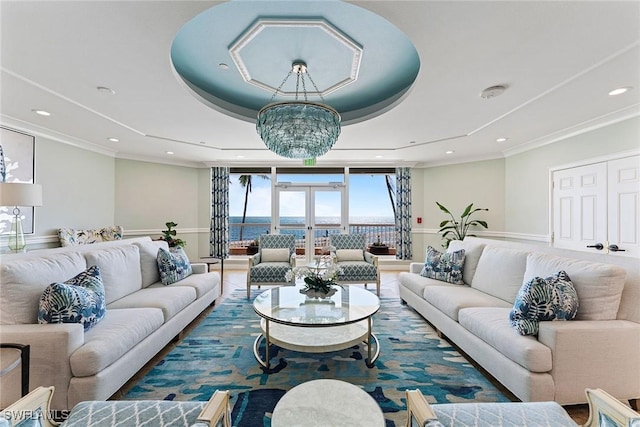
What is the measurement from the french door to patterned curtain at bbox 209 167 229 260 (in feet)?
4.09

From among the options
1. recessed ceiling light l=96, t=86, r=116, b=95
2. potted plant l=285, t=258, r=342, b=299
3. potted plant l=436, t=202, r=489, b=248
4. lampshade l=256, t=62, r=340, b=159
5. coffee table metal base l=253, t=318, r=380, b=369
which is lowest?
coffee table metal base l=253, t=318, r=380, b=369

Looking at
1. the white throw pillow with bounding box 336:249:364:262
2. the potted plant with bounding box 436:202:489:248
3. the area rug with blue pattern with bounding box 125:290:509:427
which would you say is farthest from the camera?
the potted plant with bounding box 436:202:489:248

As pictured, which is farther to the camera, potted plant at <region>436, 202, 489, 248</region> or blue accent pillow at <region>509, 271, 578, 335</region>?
potted plant at <region>436, 202, 489, 248</region>

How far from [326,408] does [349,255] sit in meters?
3.62

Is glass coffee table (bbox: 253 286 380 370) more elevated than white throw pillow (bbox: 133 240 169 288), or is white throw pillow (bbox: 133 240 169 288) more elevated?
white throw pillow (bbox: 133 240 169 288)

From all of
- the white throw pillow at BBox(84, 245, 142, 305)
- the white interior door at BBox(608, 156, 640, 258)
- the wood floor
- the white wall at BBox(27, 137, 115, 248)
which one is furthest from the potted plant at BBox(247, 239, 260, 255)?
the white interior door at BBox(608, 156, 640, 258)

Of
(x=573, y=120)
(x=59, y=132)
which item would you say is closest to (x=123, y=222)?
(x=59, y=132)

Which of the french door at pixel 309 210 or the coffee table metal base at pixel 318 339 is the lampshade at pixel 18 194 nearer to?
the coffee table metal base at pixel 318 339

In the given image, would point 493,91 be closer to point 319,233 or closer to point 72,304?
point 72,304

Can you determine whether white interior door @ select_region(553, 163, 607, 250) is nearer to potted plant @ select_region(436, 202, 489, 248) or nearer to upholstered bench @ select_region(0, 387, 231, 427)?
potted plant @ select_region(436, 202, 489, 248)

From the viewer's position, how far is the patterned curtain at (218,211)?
6.49 m

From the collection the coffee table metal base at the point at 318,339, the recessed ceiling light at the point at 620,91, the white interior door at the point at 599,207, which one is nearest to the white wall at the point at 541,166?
the white interior door at the point at 599,207

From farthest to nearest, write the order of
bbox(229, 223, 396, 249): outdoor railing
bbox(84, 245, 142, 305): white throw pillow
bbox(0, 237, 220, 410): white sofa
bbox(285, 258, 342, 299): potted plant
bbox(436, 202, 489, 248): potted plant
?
bbox(229, 223, 396, 249): outdoor railing
bbox(436, 202, 489, 248): potted plant
bbox(285, 258, 342, 299): potted plant
bbox(84, 245, 142, 305): white throw pillow
bbox(0, 237, 220, 410): white sofa

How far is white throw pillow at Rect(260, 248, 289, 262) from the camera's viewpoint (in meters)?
Result: 4.70
